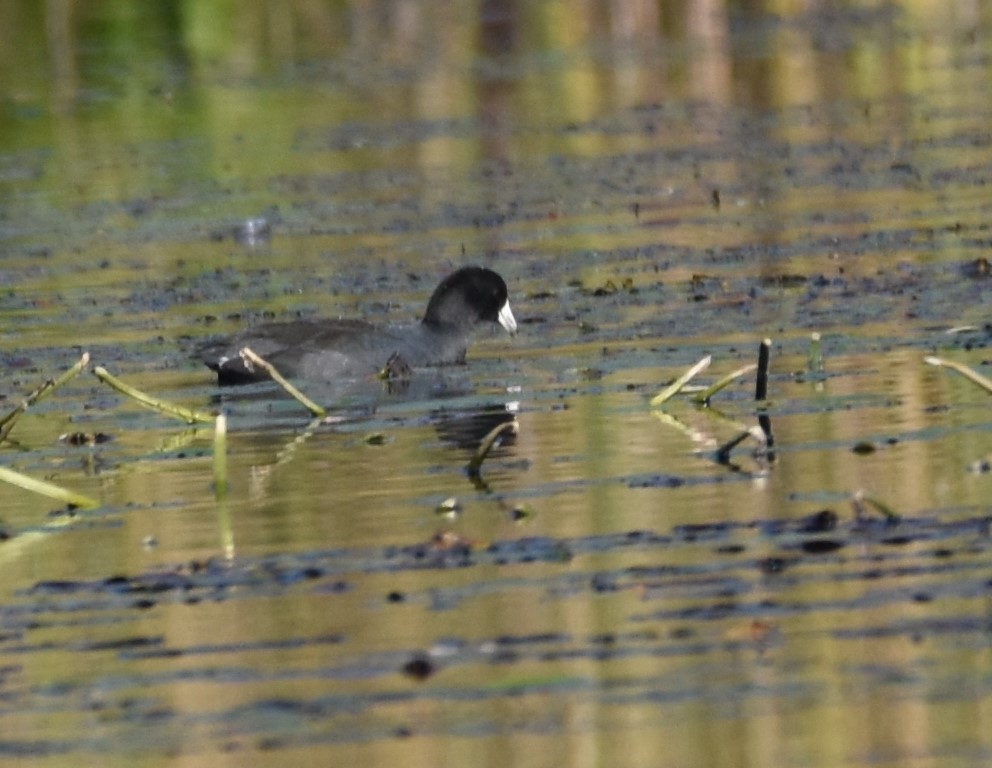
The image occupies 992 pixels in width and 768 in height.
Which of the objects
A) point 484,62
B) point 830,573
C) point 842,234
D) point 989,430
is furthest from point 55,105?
point 830,573

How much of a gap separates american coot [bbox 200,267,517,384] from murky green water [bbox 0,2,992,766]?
0.19m

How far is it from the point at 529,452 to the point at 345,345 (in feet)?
8.24

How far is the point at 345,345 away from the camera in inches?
444

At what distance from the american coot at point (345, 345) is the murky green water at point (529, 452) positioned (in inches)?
7.5

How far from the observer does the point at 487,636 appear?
6281 mm

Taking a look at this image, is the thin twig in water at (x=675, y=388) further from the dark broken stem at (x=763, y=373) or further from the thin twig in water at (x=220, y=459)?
the thin twig in water at (x=220, y=459)

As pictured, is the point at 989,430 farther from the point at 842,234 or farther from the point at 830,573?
the point at 842,234

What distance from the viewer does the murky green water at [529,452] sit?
5.76m

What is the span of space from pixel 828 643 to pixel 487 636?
75cm

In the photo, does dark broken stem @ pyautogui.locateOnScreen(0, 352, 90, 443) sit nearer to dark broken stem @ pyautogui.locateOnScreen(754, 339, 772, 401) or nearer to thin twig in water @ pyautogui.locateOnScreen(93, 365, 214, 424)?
thin twig in water @ pyautogui.locateOnScreen(93, 365, 214, 424)

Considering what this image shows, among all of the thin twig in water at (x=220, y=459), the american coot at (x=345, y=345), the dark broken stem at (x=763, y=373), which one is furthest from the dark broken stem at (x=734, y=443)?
the american coot at (x=345, y=345)

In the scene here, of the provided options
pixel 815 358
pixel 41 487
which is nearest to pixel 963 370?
pixel 815 358

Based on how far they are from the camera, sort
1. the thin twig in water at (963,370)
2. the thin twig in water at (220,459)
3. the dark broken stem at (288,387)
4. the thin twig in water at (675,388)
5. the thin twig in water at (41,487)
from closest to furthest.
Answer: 1. the thin twig in water at (41,487)
2. the thin twig in water at (963,370)
3. the thin twig in water at (220,459)
4. the thin twig in water at (675,388)
5. the dark broken stem at (288,387)

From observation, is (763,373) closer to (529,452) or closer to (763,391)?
(763,391)
